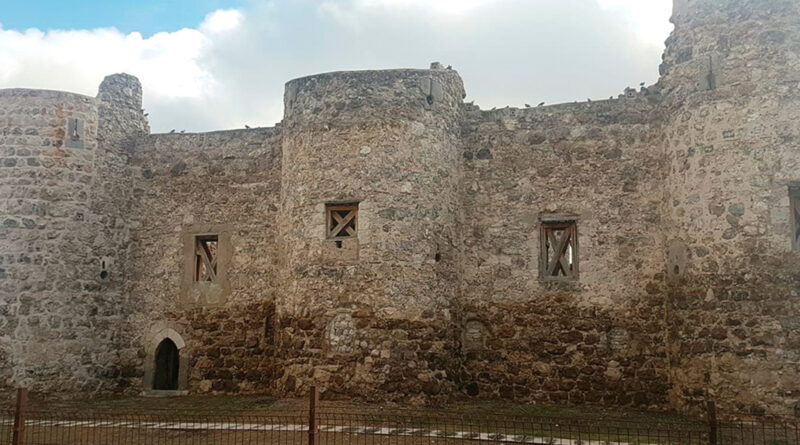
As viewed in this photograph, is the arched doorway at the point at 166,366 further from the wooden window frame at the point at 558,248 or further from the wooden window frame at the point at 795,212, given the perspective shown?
the wooden window frame at the point at 795,212

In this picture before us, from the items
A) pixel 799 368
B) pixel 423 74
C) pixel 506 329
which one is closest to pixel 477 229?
pixel 506 329

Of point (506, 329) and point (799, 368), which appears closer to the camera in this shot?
point (799, 368)

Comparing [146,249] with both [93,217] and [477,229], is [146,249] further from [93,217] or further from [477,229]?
[477,229]

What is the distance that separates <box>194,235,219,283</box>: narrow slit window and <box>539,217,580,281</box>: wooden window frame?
5.83 meters

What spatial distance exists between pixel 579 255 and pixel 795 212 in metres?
3.25

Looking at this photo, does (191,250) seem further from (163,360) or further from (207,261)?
(163,360)

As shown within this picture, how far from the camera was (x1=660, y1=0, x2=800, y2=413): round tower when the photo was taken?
450 inches

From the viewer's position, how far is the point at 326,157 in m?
13.5

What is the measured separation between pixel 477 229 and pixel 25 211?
7579 millimetres

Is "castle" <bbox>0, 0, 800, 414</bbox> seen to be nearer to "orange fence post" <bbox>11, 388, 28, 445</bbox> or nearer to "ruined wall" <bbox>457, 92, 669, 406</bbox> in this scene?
"ruined wall" <bbox>457, 92, 669, 406</bbox>

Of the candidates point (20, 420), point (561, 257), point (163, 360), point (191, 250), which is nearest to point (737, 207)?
point (561, 257)

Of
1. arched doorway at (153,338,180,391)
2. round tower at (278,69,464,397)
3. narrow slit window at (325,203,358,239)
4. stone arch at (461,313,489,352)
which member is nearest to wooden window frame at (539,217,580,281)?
stone arch at (461,313,489,352)

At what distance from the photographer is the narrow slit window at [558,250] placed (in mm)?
13812

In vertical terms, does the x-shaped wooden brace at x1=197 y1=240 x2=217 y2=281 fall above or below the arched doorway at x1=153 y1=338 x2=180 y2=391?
above
